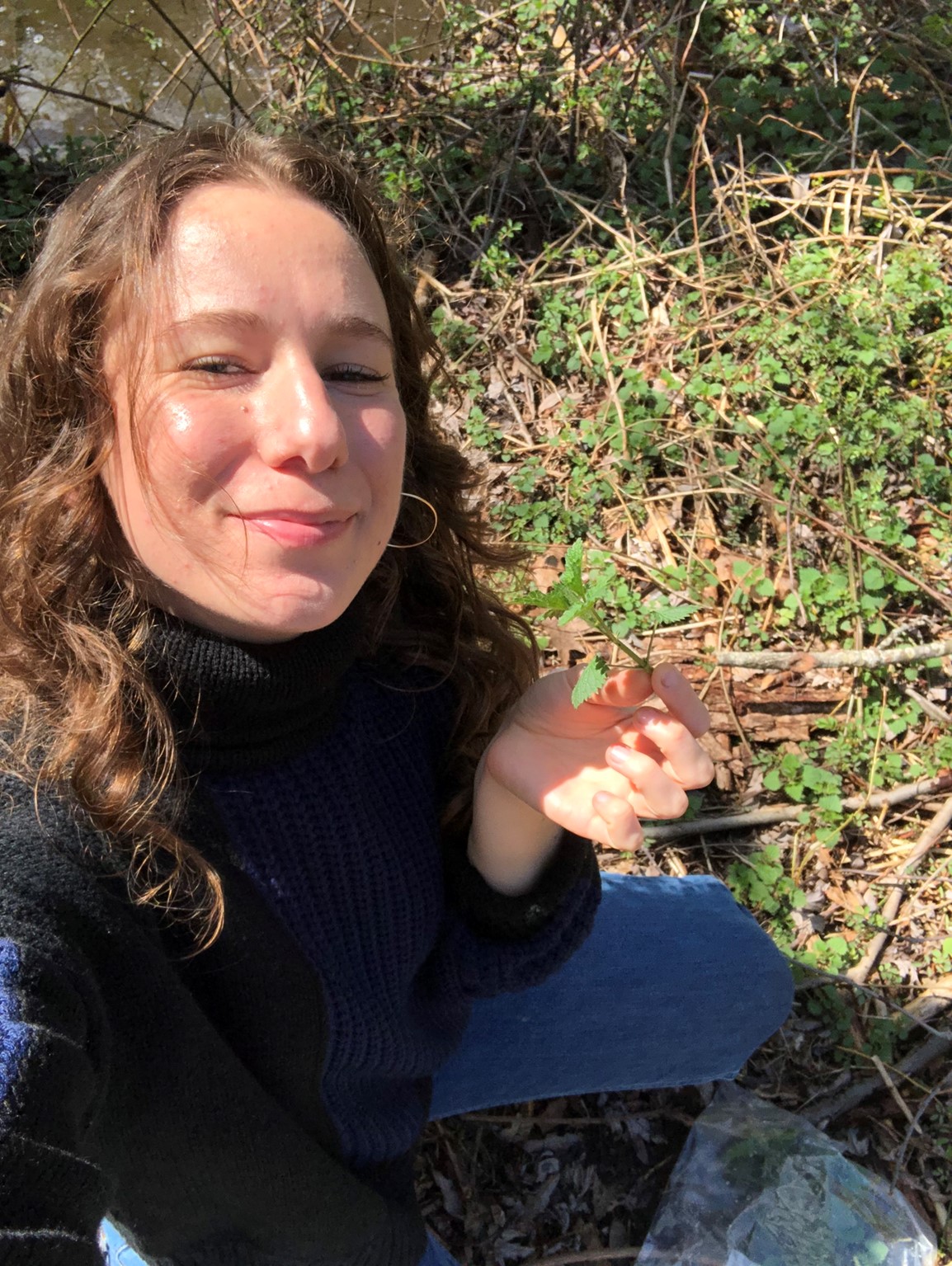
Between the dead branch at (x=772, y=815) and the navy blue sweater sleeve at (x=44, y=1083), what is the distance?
6.75 feet

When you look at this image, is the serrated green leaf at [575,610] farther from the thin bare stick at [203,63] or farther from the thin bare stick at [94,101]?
the thin bare stick at [203,63]

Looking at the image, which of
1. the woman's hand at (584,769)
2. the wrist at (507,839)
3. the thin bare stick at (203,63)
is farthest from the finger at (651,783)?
the thin bare stick at (203,63)

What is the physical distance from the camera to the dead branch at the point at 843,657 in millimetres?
3182

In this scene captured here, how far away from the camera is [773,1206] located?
2541 mm

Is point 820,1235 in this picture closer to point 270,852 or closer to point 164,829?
point 270,852

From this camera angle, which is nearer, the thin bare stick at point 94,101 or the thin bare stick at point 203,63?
the thin bare stick at point 94,101

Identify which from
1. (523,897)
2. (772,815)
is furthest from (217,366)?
(772,815)

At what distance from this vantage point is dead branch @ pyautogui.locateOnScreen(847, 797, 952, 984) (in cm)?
289

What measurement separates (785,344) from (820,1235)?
300cm


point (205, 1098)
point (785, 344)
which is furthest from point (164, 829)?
point (785, 344)

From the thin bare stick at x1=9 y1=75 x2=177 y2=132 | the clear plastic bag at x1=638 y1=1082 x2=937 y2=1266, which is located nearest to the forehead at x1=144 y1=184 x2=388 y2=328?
the clear plastic bag at x1=638 y1=1082 x2=937 y2=1266

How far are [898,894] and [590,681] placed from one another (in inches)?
83.0

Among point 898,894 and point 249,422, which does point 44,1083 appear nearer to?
point 249,422

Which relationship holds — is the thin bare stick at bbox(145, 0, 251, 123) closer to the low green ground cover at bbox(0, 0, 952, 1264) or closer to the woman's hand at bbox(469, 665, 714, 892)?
the low green ground cover at bbox(0, 0, 952, 1264)
